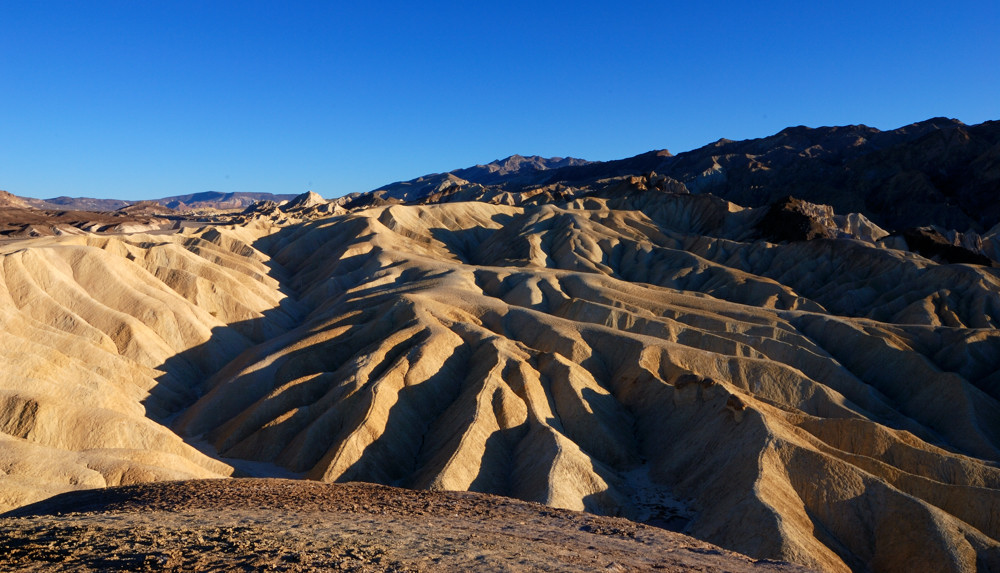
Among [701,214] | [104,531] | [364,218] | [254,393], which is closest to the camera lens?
[104,531]

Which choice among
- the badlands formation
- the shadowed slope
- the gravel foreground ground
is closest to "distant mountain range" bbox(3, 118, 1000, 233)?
the badlands formation

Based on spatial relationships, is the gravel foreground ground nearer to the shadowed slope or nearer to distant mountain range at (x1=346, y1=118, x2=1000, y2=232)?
the shadowed slope

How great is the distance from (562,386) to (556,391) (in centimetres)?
52

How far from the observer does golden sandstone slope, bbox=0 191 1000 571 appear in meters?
29.0

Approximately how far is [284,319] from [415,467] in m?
37.7

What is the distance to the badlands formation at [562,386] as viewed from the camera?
29.1 meters

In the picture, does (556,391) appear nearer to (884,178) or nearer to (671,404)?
(671,404)

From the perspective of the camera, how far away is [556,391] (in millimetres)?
42969

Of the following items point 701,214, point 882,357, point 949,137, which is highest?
point 949,137

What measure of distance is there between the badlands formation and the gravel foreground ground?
636 cm

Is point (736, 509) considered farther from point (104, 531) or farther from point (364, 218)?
point (364, 218)

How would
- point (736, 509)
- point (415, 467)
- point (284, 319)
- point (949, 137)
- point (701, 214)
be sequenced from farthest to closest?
point (949, 137), point (701, 214), point (284, 319), point (415, 467), point (736, 509)

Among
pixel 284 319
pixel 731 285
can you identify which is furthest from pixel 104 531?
pixel 731 285

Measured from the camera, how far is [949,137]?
13162 cm
